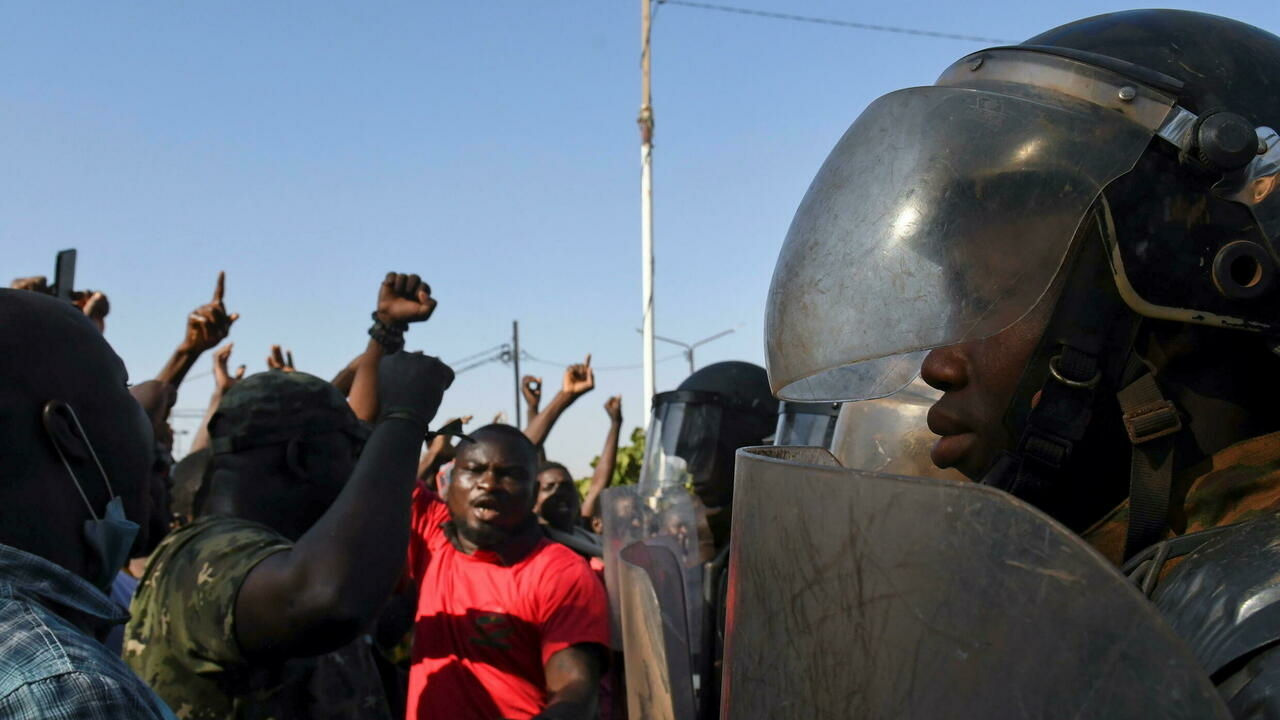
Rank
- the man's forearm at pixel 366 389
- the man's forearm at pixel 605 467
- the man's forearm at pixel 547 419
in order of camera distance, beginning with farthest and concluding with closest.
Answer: the man's forearm at pixel 605 467, the man's forearm at pixel 547 419, the man's forearm at pixel 366 389

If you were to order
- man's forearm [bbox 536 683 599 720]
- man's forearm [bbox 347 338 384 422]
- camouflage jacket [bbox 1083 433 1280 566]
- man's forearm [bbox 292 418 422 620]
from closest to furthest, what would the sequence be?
camouflage jacket [bbox 1083 433 1280 566]
man's forearm [bbox 292 418 422 620]
man's forearm [bbox 536 683 599 720]
man's forearm [bbox 347 338 384 422]

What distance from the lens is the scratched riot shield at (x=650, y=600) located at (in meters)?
2.19

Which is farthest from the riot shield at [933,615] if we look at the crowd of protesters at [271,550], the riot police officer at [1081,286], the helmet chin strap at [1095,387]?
the crowd of protesters at [271,550]

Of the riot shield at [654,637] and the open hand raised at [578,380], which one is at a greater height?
the open hand raised at [578,380]

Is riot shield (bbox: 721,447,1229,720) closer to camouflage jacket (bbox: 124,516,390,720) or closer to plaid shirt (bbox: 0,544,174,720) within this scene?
plaid shirt (bbox: 0,544,174,720)

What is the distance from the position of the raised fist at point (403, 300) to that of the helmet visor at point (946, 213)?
2601mm

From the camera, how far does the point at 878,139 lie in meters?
1.67

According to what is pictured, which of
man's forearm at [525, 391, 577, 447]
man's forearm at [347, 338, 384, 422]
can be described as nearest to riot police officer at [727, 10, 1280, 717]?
man's forearm at [347, 338, 384, 422]

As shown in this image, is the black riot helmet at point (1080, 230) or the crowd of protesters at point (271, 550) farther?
the crowd of protesters at point (271, 550)

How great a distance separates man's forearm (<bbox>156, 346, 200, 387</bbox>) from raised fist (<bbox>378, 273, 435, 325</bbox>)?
127 centimetres

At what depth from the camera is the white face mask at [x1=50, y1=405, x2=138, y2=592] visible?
208 centimetres

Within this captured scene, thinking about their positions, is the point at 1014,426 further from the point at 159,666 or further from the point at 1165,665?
the point at 159,666

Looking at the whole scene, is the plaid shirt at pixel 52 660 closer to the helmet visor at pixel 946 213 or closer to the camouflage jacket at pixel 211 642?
the camouflage jacket at pixel 211 642

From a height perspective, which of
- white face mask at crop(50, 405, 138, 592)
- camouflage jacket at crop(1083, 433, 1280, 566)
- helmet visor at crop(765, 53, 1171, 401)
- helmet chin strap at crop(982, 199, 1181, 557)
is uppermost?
helmet visor at crop(765, 53, 1171, 401)
